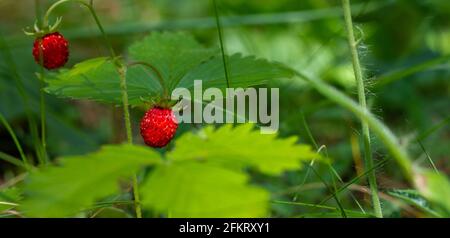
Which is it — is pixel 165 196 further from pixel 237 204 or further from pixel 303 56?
pixel 303 56

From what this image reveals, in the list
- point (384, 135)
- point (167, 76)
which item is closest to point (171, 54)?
point (167, 76)

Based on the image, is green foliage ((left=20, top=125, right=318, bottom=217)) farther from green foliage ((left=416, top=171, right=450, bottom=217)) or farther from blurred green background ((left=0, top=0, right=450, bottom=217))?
blurred green background ((left=0, top=0, right=450, bottom=217))

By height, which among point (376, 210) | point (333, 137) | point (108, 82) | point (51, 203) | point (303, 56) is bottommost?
point (51, 203)

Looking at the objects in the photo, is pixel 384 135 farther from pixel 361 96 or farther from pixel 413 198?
pixel 413 198

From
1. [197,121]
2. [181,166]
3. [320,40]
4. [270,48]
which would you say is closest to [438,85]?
[320,40]

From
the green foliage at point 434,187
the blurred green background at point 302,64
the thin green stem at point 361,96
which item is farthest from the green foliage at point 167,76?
the green foliage at point 434,187

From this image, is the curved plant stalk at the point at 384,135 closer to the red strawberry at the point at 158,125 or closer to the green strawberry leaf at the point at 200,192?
the green strawberry leaf at the point at 200,192
